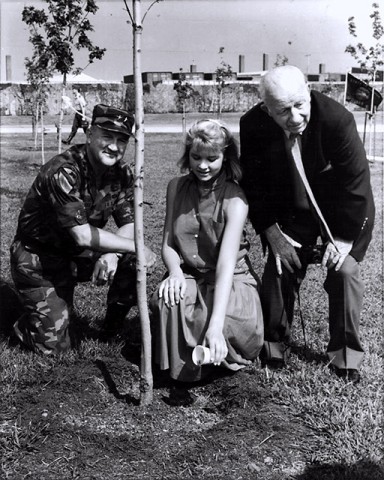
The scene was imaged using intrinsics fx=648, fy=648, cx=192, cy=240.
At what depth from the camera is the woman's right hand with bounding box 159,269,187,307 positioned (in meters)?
3.43

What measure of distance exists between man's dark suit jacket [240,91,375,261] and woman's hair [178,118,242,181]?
0.08 meters

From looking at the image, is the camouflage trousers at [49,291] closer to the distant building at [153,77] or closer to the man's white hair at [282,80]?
the man's white hair at [282,80]

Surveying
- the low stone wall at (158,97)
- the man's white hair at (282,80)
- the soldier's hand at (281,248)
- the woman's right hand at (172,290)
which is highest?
the low stone wall at (158,97)

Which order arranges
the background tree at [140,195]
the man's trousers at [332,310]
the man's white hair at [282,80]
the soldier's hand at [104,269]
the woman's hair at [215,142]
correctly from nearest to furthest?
the background tree at [140,195], the man's white hair at [282,80], the woman's hair at [215,142], the man's trousers at [332,310], the soldier's hand at [104,269]

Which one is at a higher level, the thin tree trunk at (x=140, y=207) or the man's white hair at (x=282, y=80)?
the man's white hair at (x=282, y=80)

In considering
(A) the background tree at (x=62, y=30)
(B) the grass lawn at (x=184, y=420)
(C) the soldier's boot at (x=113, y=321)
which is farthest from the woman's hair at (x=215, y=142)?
(A) the background tree at (x=62, y=30)

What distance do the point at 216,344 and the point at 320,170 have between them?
1116 mm

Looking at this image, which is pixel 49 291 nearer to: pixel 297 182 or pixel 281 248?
pixel 281 248

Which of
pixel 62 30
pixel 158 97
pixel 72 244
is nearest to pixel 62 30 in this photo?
pixel 62 30

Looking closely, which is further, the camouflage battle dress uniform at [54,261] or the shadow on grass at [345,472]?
the camouflage battle dress uniform at [54,261]

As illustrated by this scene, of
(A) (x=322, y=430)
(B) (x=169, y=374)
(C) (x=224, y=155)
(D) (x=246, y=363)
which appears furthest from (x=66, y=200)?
(A) (x=322, y=430)

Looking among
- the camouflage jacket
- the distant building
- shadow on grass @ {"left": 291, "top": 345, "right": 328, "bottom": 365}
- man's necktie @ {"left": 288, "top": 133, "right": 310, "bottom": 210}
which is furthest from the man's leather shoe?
the distant building

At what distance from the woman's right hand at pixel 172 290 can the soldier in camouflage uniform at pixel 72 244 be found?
296mm

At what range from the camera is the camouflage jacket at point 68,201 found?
11.8 ft
